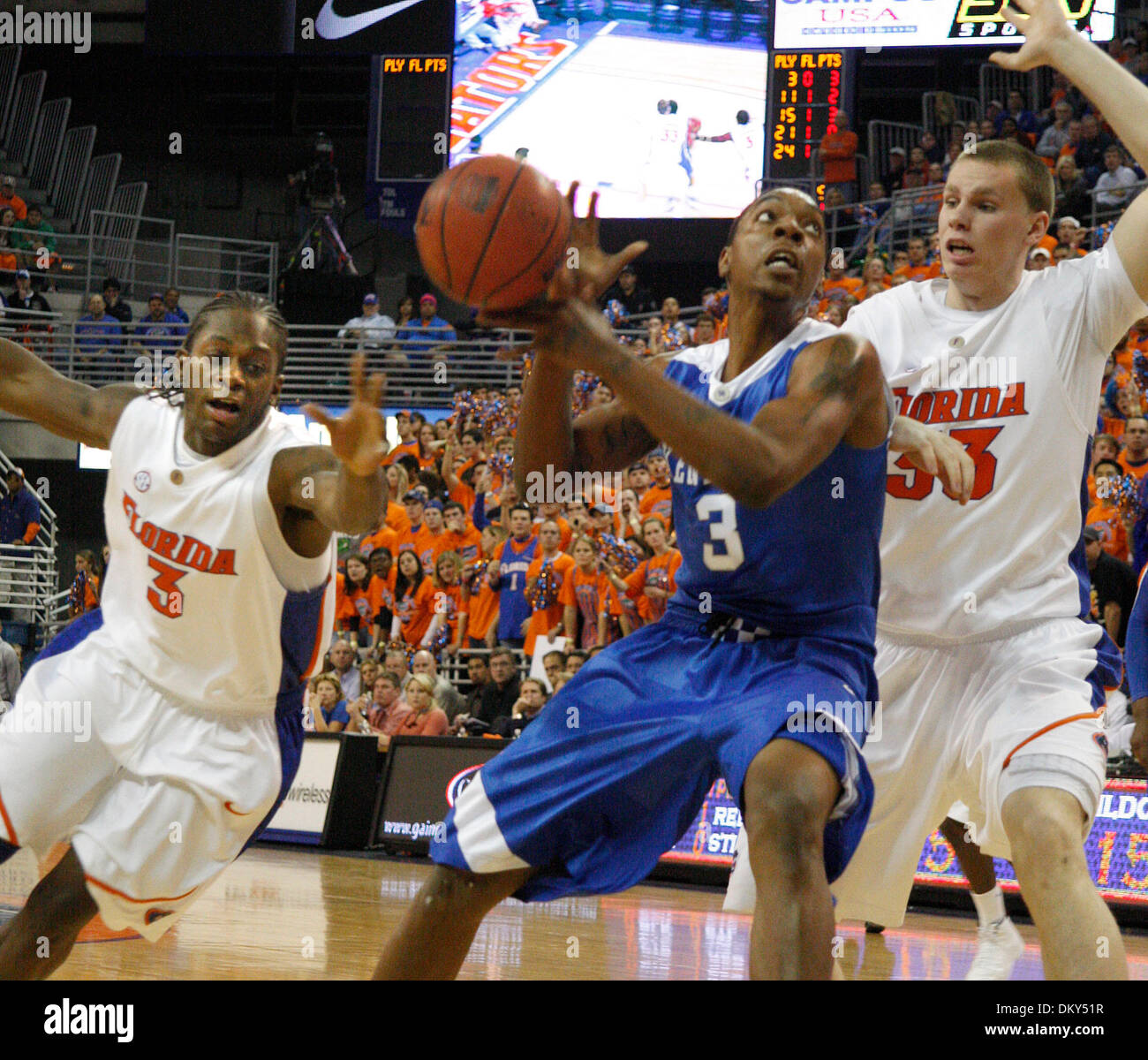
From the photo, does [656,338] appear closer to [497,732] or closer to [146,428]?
[497,732]

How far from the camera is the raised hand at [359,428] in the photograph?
10.9 feet

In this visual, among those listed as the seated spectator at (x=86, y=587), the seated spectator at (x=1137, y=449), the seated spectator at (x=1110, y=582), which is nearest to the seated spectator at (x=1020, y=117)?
the seated spectator at (x=1137, y=449)

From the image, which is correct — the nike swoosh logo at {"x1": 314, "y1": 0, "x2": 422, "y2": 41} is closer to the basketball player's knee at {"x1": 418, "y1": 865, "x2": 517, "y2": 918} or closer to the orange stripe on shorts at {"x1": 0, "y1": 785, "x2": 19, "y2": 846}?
the orange stripe on shorts at {"x1": 0, "y1": 785, "x2": 19, "y2": 846}

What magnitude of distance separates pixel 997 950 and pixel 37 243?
19.1m

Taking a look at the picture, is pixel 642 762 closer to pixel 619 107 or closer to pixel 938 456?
pixel 938 456

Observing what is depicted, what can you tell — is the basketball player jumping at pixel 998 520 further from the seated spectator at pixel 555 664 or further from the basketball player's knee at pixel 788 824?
the seated spectator at pixel 555 664

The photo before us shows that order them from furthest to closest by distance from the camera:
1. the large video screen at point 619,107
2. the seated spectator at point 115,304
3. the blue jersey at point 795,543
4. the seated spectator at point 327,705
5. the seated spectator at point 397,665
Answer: the seated spectator at point 115,304
the large video screen at point 619,107
the seated spectator at point 327,705
the seated spectator at point 397,665
the blue jersey at point 795,543

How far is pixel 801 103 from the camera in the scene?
709 inches

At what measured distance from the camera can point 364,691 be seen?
1181 cm

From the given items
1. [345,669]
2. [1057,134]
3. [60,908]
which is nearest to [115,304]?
[345,669]

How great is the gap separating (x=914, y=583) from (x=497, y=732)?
657 centimetres

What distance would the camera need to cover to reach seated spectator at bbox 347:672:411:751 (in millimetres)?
11125

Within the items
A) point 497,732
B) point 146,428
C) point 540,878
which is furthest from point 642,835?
point 497,732

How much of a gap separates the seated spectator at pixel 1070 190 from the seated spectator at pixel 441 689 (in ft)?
23.2
